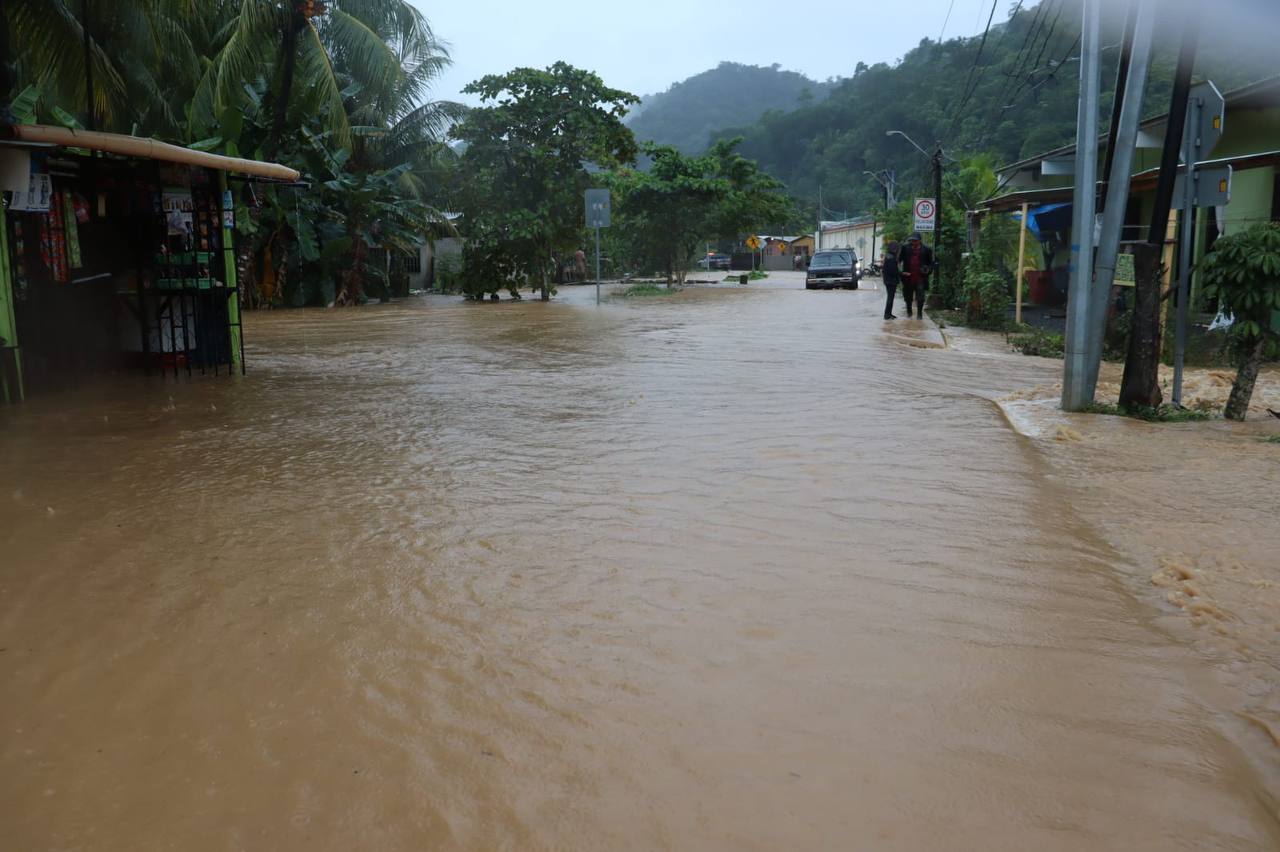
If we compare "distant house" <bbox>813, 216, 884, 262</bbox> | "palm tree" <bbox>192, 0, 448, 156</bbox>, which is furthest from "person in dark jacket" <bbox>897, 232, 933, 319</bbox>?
"distant house" <bbox>813, 216, 884, 262</bbox>

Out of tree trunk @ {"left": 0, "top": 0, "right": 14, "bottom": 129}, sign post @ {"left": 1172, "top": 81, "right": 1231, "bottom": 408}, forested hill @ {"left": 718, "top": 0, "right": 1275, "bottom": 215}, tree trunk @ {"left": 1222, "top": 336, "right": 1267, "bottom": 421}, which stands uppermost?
forested hill @ {"left": 718, "top": 0, "right": 1275, "bottom": 215}

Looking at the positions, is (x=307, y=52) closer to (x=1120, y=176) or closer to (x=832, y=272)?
(x=1120, y=176)

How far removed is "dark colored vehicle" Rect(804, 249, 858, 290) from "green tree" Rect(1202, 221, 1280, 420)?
108 feet

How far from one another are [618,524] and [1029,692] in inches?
108

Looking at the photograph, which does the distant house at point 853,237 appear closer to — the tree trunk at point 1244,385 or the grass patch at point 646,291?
the grass patch at point 646,291

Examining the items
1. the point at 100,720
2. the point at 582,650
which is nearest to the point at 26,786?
the point at 100,720

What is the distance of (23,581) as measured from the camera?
5102 millimetres

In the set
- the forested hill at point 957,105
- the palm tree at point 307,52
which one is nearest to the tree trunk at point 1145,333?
the forested hill at point 957,105

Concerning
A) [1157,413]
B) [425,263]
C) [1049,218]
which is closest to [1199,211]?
[1157,413]

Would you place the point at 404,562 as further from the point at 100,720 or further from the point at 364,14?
the point at 364,14

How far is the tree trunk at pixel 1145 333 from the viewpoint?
375 inches

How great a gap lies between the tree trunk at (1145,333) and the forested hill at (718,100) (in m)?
124

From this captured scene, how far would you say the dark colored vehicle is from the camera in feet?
137

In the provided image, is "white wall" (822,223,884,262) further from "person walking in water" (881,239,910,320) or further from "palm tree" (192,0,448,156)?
"palm tree" (192,0,448,156)
